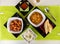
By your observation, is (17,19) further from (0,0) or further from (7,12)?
(0,0)

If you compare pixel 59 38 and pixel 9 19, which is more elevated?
pixel 9 19

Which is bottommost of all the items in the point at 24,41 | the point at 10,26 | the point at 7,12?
the point at 24,41

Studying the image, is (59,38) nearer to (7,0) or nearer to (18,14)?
(18,14)

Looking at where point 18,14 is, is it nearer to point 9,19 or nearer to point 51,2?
point 9,19

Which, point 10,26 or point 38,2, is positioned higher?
point 38,2

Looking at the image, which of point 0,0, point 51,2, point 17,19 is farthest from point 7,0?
point 51,2

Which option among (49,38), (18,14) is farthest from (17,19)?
(49,38)

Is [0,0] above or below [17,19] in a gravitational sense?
above

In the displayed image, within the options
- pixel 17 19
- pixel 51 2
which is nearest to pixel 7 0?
pixel 17 19
